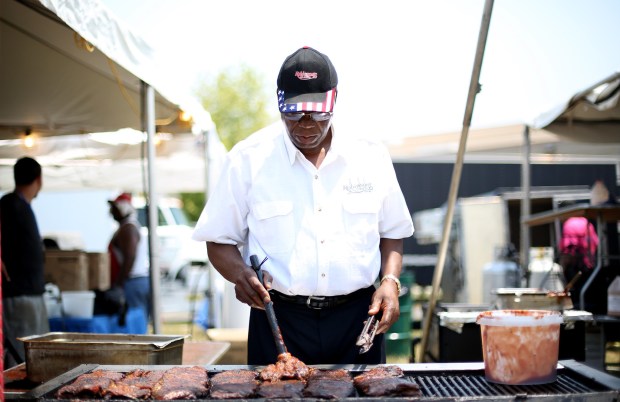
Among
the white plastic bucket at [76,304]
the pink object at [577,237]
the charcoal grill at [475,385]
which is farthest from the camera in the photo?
the pink object at [577,237]

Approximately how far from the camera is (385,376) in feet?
7.36

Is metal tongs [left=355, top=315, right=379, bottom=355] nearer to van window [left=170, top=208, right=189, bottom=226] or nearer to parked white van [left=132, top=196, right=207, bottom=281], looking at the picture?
parked white van [left=132, top=196, right=207, bottom=281]

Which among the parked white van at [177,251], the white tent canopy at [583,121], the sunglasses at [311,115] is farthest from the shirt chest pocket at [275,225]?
the parked white van at [177,251]

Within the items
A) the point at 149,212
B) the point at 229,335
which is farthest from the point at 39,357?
the point at 229,335

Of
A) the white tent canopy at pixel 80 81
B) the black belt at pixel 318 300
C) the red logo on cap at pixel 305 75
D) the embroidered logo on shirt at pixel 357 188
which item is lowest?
the black belt at pixel 318 300

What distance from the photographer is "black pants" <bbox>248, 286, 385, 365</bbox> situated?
9.23 feet

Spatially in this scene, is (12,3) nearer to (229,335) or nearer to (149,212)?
(149,212)

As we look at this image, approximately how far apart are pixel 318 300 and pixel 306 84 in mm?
880

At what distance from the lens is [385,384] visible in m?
2.12

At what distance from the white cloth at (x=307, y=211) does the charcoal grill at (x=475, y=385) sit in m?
0.44

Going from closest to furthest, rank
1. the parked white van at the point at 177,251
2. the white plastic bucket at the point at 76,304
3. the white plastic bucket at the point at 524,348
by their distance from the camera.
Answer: the white plastic bucket at the point at 524,348
the white plastic bucket at the point at 76,304
the parked white van at the point at 177,251

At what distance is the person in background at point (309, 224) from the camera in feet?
8.98

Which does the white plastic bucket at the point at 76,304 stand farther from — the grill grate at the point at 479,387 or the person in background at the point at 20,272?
the grill grate at the point at 479,387

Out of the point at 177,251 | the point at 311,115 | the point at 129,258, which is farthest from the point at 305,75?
the point at 177,251
